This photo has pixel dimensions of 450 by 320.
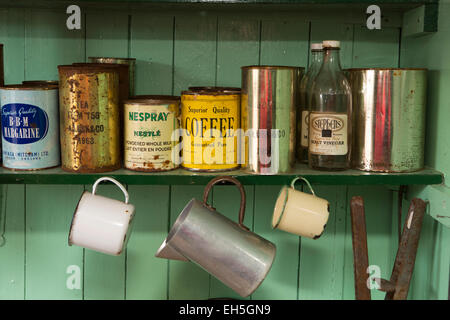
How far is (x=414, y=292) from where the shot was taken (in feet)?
4.22

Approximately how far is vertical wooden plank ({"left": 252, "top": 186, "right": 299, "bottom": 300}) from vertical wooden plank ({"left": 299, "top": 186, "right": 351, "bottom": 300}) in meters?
0.02

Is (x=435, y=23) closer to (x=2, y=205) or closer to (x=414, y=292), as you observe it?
(x=414, y=292)

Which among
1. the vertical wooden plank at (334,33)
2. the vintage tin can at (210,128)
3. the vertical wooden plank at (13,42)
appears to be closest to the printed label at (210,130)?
the vintage tin can at (210,128)

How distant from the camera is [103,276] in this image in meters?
1.37

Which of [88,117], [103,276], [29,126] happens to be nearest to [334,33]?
[88,117]

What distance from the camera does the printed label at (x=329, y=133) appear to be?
106 cm

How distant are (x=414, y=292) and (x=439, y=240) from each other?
0.65 ft

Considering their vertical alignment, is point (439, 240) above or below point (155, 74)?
below

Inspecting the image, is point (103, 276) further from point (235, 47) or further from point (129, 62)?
point (235, 47)

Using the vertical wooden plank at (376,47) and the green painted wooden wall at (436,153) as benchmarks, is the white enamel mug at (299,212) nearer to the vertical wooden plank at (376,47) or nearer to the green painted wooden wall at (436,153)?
the green painted wooden wall at (436,153)

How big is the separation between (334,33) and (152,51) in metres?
0.44

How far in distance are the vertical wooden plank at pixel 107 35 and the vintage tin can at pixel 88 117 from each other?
23 centimetres

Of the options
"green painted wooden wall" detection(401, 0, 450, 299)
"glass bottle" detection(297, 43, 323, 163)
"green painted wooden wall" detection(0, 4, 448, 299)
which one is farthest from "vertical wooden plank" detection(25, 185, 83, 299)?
"green painted wooden wall" detection(401, 0, 450, 299)
